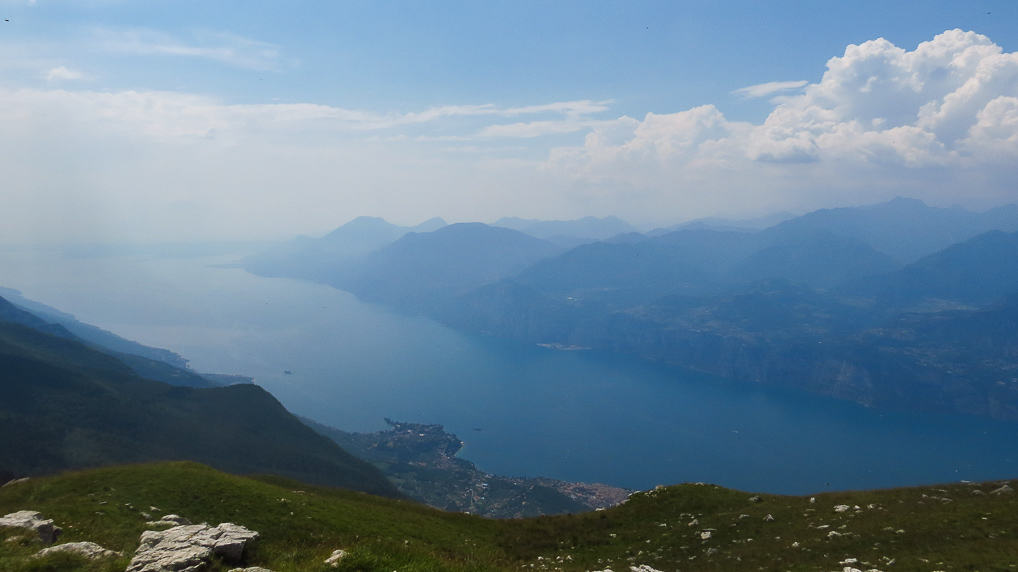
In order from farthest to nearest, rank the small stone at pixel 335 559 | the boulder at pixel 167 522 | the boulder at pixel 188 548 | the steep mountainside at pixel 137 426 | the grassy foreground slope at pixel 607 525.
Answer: the steep mountainside at pixel 137 426 < the boulder at pixel 167 522 < the grassy foreground slope at pixel 607 525 < the boulder at pixel 188 548 < the small stone at pixel 335 559

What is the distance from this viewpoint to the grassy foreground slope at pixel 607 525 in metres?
20.7

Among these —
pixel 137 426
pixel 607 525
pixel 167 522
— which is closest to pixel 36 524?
pixel 167 522

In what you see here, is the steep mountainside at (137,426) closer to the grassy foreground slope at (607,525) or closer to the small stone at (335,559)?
the grassy foreground slope at (607,525)

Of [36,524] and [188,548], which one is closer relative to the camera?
[188,548]

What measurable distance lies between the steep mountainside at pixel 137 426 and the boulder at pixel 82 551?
412 feet

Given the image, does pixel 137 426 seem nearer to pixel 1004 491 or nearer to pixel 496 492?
pixel 496 492

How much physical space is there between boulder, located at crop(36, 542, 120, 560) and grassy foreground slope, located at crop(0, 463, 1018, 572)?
57cm

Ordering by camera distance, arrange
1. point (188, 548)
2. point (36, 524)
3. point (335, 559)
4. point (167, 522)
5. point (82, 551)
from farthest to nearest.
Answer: point (167, 522)
point (36, 524)
point (82, 551)
point (188, 548)
point (335, 559)

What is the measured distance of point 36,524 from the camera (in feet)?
62.6

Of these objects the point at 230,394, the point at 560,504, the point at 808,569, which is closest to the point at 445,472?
the point at 560,504

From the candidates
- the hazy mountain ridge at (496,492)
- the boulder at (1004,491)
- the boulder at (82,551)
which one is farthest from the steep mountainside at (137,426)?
the boulder at (1004,491)

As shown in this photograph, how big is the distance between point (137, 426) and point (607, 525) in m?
158

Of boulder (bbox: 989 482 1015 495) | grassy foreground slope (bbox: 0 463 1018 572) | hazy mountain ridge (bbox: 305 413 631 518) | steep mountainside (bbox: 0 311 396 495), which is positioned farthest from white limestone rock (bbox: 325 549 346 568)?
hazy mountain ridge (bbox: 305 413 631 518)

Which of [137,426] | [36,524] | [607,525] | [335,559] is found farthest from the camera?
[137,426]
